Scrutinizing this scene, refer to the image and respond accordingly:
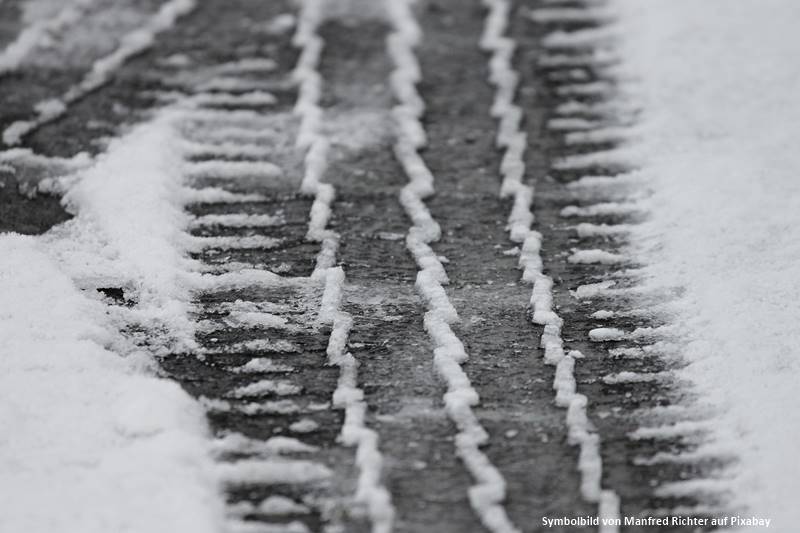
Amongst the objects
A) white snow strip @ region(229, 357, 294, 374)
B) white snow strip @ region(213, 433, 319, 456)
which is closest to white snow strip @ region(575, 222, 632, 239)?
white snow strip @ region(229, 357, 294, 374)

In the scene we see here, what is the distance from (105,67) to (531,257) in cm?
142

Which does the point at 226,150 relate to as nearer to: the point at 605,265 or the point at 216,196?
the point at 216,196

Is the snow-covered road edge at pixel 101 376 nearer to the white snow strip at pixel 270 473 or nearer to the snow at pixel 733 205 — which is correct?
the white snow strip at pixel 270 473

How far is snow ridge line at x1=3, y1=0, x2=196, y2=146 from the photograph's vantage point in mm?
2635

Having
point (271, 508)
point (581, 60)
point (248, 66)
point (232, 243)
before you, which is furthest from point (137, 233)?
point (581, 60)

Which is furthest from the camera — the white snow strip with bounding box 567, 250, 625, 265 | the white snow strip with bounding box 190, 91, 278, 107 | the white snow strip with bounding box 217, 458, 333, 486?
the white snow strip with bounding box 190, 91, 278, 107

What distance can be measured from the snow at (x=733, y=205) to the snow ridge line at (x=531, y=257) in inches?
8.4

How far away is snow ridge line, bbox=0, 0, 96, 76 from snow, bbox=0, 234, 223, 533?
115 cm

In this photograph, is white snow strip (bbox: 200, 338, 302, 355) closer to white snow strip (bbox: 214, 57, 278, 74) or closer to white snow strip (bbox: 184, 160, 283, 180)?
white snow strip (bbox: 184, 160, 283, 180)

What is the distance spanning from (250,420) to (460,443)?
367 mm

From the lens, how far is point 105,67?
2910 mm

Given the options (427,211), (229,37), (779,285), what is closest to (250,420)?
(427,211)

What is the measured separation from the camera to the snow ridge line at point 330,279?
64.0 inches

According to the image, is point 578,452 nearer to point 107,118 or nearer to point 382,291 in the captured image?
point 382,291
